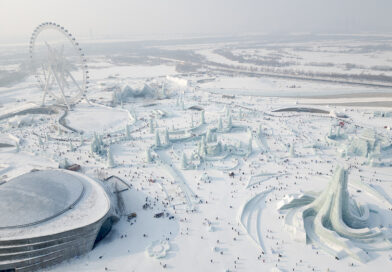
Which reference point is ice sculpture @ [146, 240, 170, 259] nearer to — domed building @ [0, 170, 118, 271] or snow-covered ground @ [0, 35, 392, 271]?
snow-covered ground @ [0, 35, 392, 271]

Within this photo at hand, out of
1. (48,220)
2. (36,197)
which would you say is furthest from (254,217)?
(36,197)

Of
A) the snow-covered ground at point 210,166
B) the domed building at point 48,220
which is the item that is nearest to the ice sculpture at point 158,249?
the snow-covered ground at point 210,166

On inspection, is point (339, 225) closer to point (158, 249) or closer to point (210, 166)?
point (158, 249)

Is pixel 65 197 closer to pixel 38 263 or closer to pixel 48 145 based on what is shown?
pixel 38 263

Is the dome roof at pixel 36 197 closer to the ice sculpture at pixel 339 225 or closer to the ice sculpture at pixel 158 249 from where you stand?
the ice sculpture at pixel 158 249

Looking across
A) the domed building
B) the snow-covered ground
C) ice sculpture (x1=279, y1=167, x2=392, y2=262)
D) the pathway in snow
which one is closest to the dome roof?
the domed building

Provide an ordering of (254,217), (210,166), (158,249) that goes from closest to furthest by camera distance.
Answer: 1. (158,249)
2. (254,217)
3. (210,166)
